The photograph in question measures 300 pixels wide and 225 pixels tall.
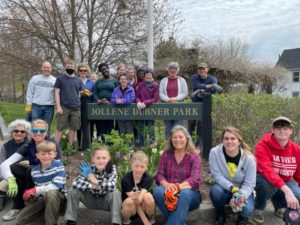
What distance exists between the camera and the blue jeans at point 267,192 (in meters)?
4.16

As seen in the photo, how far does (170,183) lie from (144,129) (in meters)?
2.23

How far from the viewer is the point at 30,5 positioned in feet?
40.1

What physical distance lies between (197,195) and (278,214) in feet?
3.75

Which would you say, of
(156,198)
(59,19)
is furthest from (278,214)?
(59,19)

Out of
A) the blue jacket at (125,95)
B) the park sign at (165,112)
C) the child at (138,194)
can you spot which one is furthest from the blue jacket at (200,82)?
the child at (138,194)

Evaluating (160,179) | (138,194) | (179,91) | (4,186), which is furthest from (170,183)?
(179,91)

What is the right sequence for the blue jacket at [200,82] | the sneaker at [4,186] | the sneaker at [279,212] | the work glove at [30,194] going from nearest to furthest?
the work glove at [30,194] → the sneaker at [279,212] → the sneaker at [4,186] → the blue jacket at [200,82]

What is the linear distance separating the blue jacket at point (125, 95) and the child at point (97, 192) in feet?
7.76

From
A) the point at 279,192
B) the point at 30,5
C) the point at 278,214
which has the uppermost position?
the point at 30,5

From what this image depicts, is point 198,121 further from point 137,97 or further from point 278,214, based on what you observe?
point 278,214

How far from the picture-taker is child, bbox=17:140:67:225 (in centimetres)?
398

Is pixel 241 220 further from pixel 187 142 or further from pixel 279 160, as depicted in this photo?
pixel 187 142

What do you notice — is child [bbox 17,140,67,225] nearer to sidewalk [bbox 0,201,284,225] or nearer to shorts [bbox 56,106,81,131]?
sidewalk [bbox 0,201,284,225]

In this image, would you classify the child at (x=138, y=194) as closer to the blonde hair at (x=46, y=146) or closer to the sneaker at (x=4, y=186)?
the blonde hair at (x=46, y=146)
